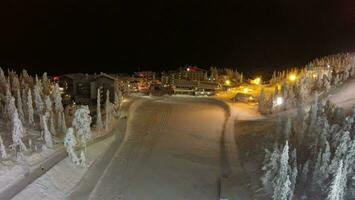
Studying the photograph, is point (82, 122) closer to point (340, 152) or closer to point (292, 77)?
point (340, 152)

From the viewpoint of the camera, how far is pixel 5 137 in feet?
151

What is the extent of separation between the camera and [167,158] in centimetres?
4616

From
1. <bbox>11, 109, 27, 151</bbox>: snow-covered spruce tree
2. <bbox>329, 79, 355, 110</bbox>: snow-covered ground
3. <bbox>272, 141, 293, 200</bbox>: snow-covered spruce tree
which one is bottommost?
<bbox>272, 141, 293, 200</bbox>: snow-covered spruce tree

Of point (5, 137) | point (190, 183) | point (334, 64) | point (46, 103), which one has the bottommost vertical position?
point (190, 183)

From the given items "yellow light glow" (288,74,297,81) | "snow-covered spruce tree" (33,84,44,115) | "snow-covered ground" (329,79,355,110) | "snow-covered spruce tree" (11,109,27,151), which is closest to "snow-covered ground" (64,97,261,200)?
"snow-covered spruce tree" (11,109,27,151)

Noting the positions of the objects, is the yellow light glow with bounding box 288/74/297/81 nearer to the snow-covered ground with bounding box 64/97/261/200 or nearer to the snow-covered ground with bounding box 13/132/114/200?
the snow-covered ground with bounding box 64/97/261/200

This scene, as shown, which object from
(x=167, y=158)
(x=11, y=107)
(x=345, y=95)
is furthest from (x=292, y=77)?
(x=11, y=107)

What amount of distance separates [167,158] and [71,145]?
11280 mm

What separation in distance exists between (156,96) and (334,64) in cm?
3672

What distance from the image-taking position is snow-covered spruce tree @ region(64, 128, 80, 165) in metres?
41.8

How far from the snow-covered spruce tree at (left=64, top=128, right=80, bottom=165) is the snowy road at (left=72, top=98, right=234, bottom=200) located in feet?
11.5

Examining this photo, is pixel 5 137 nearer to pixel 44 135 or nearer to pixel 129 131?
pixel 44 135

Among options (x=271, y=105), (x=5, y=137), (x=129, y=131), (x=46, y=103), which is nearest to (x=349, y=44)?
(x=271, y=105)

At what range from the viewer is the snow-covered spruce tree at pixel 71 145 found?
41812mm
